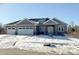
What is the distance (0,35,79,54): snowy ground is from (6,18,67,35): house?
0.26 feet

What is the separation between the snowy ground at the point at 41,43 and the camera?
4.62m

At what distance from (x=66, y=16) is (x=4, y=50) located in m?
1.09

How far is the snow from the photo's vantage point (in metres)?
4.63

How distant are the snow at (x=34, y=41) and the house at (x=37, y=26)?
3.1 inches

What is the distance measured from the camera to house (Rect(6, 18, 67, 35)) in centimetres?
462

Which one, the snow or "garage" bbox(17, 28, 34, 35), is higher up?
"garage" bbox(17, 28, 34, 35)

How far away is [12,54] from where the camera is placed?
4.61m

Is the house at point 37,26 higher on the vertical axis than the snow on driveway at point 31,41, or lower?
higher

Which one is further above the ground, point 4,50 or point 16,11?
point 16,11

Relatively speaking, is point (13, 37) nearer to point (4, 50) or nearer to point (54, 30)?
point (4, 50)

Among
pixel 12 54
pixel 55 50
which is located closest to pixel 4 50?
pixel 12 54

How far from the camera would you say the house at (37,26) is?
462 cm

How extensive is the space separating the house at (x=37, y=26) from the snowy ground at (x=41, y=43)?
79 millimetres
